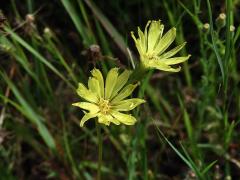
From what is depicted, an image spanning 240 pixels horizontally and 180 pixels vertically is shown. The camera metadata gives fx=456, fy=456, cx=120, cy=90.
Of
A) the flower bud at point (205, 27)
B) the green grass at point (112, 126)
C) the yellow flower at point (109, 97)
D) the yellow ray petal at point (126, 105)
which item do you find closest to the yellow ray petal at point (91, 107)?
the yellow flower at point (109, 97)

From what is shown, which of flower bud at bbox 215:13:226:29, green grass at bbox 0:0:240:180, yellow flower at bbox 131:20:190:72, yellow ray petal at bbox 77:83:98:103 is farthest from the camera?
green grass at bbox 0:0:240:180

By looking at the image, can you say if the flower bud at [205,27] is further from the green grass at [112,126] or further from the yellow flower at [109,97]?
the yellow flower at [109,97]

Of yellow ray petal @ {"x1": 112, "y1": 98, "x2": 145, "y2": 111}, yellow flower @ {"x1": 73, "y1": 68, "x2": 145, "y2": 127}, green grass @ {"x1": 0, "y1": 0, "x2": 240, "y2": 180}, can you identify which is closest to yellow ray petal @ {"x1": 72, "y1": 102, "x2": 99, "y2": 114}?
yellow flower @ {"x1": 73, "y1": 68, "x2": 145, "y2": 127}

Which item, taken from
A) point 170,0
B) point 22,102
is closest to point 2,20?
point 22,102

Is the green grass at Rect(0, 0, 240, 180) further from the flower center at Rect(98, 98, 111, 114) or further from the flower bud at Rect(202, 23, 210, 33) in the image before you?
the flower center at Rect(98, 98, 111, 114)

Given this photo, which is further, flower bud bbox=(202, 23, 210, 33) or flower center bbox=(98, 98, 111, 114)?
flower bud bbox=(202, 23, 210, 33)

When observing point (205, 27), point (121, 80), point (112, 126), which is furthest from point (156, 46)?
point (112, 126)
